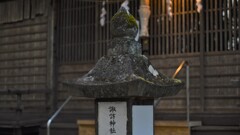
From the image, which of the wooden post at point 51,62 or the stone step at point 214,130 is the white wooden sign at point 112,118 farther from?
the wooden post at point 51,62

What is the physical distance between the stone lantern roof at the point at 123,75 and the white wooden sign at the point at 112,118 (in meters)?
0.23

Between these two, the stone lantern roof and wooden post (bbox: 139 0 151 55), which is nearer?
the stone lantern roof

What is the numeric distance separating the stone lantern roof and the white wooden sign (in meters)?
0.23

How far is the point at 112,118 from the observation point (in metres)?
5.88

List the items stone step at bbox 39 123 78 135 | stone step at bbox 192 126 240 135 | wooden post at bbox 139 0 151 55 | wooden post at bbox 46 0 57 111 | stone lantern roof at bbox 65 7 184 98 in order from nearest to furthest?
1. stone lantern roof at bbox 65 7 184 98
2. stone step at bbox 192 126 240 135
3. stone step at bbox 39 123 78 135
4. wooden post at bbox 139 0 151 55
5. wooden post at bbox 46 0 57 111

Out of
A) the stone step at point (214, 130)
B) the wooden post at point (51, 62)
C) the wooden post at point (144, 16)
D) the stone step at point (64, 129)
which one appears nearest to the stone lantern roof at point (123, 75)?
the stone step at point (214, 130)

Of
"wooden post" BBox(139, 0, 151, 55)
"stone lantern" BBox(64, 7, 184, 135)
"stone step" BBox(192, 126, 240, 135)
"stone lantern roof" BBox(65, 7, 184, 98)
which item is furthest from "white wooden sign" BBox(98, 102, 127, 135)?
"wooden post" BBox(139, 0, 151, 55)

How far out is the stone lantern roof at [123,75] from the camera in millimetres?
5543

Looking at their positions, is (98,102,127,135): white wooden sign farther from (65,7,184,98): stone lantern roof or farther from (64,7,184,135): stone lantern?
(65,7,184,98): stone lantern roof

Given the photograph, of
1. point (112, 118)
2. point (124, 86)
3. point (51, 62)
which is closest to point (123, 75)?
point (124, 86)

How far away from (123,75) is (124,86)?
216 millimetres

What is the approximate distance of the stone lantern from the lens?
5.60 meters

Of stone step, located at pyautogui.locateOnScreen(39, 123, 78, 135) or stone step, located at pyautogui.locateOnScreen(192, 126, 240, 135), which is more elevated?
stone step, located at pyautogui.locateOnScreen(192, 126, 240, 135)

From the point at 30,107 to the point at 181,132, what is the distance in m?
6.50
